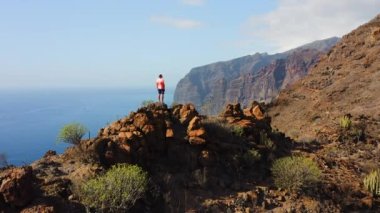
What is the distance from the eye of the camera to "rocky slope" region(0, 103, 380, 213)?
33.6 feet

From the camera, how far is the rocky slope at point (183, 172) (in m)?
10.2

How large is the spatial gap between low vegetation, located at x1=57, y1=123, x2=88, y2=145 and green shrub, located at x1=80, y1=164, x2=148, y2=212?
3.76m

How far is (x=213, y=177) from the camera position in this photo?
12.9m

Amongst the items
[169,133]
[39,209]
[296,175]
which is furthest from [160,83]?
[39,209]

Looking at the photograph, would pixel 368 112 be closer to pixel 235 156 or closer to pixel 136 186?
pixel 235 156

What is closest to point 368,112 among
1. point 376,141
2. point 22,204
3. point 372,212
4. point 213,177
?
point 376,141

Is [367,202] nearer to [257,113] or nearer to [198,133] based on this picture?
[198,133]

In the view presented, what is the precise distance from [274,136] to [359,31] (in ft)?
86.2

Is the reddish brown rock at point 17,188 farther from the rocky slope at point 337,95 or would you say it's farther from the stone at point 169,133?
the rocky slope at point 337,95

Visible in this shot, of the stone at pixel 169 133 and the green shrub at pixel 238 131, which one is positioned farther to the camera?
the green shrub at pixel 238 131

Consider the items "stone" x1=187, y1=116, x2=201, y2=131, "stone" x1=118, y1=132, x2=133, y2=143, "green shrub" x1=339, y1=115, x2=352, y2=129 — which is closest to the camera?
"stone" x1=118, y1=132, x2=133, y2=143

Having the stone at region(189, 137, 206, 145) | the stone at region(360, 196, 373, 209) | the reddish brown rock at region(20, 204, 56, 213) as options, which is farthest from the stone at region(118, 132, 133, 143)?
the stone at region(360, 196, 373, 209)

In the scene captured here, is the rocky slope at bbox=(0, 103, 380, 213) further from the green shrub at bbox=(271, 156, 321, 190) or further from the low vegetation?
the low vegetation

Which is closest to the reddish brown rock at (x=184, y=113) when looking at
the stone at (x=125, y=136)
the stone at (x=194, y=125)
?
the stone at (x=194, y=125)
